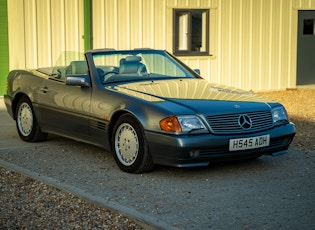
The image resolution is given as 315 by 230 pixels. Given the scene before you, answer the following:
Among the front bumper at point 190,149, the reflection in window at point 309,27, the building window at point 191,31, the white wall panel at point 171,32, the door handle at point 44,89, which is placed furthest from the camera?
the reflection in window at point 309,27

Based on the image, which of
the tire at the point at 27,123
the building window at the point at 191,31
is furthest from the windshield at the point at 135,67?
the building window at the point at 191,31

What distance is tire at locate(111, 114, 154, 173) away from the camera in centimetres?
782

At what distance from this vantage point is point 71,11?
628 inches

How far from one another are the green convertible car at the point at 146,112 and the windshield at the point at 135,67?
1 cm

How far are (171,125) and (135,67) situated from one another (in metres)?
1.90

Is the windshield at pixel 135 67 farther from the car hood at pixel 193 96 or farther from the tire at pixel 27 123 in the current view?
the tire at pixel 27 123

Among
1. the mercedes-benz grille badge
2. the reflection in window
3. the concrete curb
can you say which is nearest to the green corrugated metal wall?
the concrete curb

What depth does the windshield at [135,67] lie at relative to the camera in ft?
29.7

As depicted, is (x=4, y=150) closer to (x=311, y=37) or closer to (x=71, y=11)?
(x=71, y=11)

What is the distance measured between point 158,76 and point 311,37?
464 inches

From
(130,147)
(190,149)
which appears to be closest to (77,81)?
(130,147)

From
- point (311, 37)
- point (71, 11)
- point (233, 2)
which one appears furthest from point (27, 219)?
point (311, 37)

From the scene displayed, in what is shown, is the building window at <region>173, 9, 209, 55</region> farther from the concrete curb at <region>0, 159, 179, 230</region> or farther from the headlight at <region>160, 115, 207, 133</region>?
the headlight at <region>160, 115, 207, 133</region>

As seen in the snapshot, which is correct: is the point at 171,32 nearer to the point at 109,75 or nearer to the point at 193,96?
the point at 109,75
